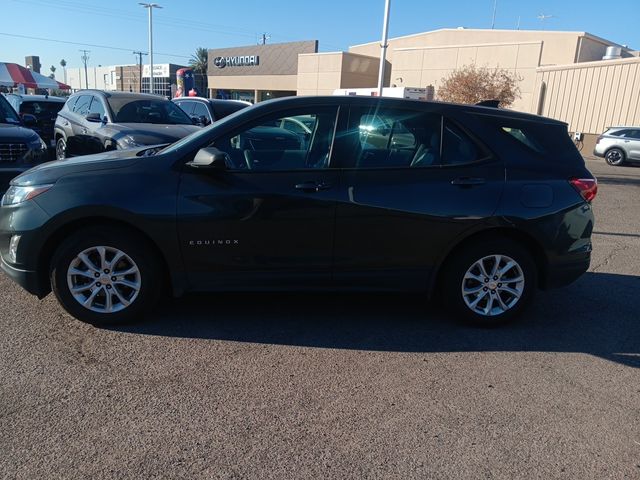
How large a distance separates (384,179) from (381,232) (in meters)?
0.41

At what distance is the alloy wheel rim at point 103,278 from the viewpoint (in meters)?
3.99

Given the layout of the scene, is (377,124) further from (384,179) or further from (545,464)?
(545,464)

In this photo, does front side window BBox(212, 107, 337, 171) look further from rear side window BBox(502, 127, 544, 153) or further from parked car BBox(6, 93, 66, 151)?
parked car BBox(6, 93, 66, 151)

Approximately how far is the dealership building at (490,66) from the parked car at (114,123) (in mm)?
25523

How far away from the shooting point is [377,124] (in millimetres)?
4207

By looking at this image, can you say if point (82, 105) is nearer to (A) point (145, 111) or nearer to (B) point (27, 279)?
(A) point (145, 111)

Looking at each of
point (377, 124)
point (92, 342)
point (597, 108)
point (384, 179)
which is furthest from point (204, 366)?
point (597, 108)

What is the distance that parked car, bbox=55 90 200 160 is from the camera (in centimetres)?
855

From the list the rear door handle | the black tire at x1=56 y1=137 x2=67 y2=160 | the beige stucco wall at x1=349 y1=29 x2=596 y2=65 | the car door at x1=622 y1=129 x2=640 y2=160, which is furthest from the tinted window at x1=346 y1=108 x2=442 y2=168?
the beige stucco wall at x1=349 y1=29 x2=596 y2=65

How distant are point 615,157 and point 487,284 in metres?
21.7

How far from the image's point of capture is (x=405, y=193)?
13.5 ft

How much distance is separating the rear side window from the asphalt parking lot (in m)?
1.51

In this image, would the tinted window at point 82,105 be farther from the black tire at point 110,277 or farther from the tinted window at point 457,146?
the tinted window at point 457,146

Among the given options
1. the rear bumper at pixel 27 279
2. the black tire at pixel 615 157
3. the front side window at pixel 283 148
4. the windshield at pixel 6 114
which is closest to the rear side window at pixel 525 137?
the front side window at pixel 283 148
